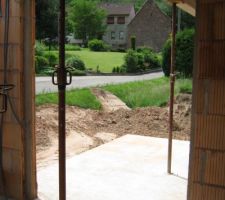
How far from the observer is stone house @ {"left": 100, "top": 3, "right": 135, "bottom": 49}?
65750 millimetres

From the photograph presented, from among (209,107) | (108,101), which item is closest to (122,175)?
(209,107)

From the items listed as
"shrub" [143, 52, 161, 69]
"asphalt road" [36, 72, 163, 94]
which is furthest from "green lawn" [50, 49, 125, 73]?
"asphalt road" [36, 72, 163, 94]

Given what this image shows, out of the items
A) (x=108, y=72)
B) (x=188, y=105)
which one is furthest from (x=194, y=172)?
(x=108, y=72)

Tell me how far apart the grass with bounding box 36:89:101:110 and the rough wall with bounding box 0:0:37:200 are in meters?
6.06

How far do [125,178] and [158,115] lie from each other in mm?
5447

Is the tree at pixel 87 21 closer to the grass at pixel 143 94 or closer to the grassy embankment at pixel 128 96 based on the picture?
the grassy embankment at pixel 128 96

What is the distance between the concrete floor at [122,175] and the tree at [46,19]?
81.6 feet

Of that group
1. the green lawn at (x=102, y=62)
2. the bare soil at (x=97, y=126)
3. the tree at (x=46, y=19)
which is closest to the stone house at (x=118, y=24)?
the green lawn at (x=102, y=62)

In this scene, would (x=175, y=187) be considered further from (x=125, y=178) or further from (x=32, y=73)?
(x=32, y=73)

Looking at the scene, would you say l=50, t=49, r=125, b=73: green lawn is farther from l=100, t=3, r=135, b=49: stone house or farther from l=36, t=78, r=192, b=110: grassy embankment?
l=100, t=3, r=135, b=49: stone house

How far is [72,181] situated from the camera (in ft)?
16.8

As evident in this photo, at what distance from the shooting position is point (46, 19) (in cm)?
3091

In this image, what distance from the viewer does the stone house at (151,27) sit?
2003 inches

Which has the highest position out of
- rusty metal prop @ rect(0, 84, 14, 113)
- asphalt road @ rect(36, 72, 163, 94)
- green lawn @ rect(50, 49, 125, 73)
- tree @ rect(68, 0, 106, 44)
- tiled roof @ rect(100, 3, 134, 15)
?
tiled roof @ rect(100, 3, 134, 15)
